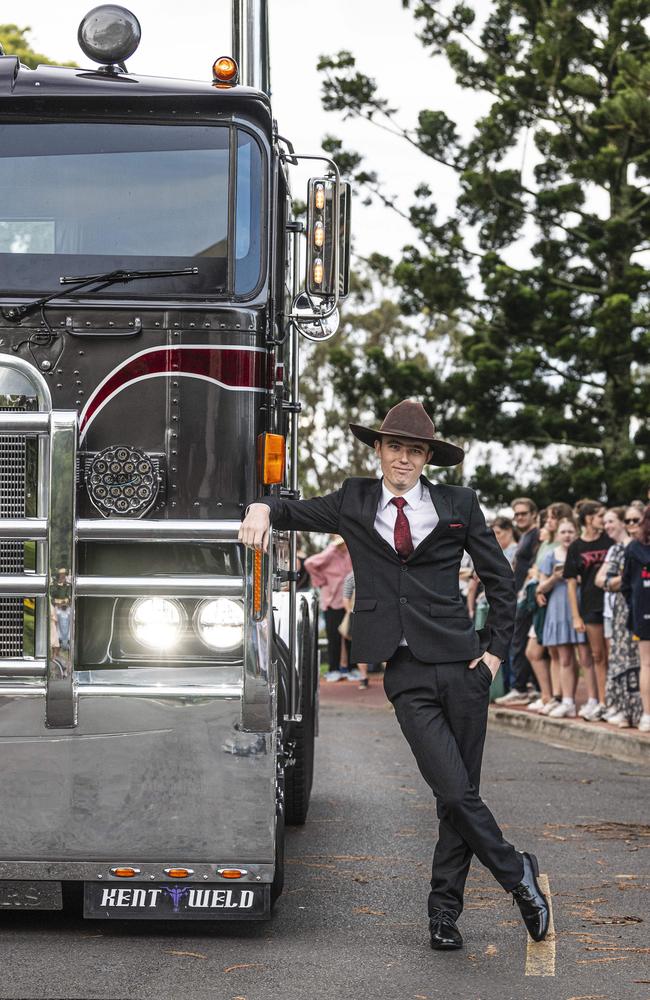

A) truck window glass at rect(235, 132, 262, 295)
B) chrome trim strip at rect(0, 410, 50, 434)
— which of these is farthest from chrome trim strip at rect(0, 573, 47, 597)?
truck window glass at rect(235, 132, 262, 295)

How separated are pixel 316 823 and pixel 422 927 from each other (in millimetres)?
2958

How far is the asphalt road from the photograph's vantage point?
554cm

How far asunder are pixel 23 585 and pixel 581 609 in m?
9.44

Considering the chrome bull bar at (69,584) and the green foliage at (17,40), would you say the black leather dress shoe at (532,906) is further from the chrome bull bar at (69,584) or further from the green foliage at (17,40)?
the green foliage at (17,40)

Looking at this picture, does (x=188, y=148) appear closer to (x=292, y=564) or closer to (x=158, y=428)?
(x=158, y=428)

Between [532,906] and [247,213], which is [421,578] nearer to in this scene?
[532,906]

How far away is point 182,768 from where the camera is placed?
5.98m

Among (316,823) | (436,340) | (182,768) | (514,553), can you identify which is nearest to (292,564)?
(182,768)

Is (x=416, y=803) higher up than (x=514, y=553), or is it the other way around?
(x=514, y=553)

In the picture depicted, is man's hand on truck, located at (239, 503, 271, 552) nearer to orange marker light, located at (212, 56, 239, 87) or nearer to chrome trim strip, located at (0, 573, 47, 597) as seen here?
chrome trim strip, located at (0, 573, 47, 597)

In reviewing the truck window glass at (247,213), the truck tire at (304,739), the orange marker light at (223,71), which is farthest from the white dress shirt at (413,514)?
the truck tire at (304,739)

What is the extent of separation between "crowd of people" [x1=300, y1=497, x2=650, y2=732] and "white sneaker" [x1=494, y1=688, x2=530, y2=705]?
2 cm

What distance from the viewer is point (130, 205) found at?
661cm

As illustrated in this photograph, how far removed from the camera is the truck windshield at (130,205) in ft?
21.3
